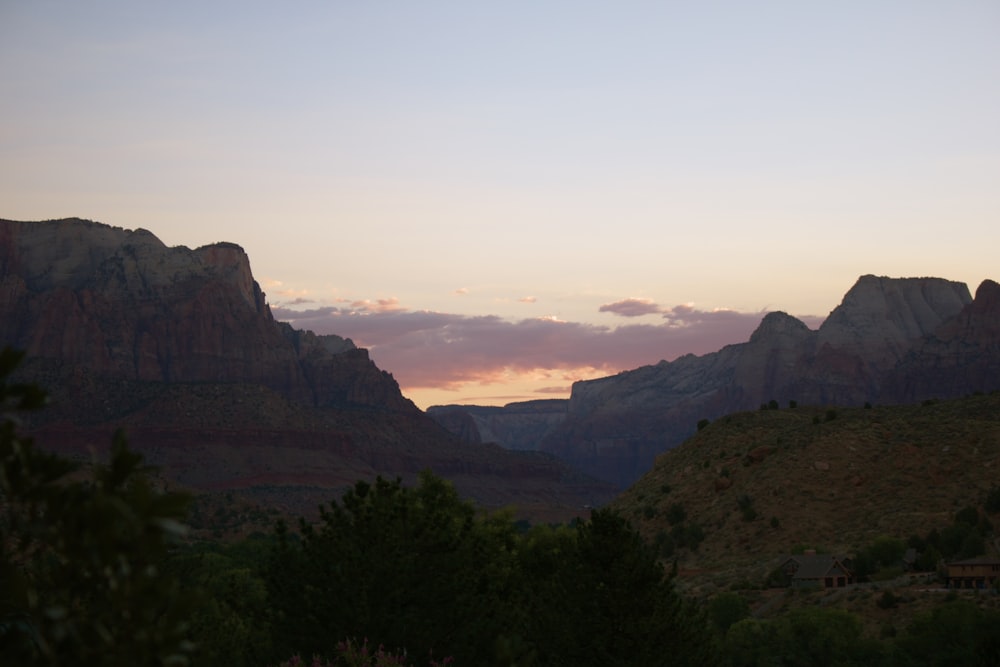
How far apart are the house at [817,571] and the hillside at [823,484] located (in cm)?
311

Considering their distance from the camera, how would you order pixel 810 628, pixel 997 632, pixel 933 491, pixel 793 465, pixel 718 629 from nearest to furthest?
pixel 997 632 → pixel 810 628 → pixel 718 629 → pixel 933 491 → pixel 793 465

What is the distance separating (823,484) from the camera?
10044cm

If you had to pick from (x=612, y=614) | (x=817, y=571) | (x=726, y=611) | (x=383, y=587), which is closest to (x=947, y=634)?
(x=726, y=611)

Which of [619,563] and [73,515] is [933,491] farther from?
[73,515]

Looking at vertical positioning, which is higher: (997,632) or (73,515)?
(73,515)

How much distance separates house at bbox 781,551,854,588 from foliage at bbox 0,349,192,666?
70.8 metres

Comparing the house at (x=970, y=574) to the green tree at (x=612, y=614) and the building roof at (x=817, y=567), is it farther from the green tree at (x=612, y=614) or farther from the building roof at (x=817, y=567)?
Result: the green tree at (x=612, y=614)

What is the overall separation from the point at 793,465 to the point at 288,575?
73632mm

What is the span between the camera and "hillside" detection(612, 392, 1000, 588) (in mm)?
90562

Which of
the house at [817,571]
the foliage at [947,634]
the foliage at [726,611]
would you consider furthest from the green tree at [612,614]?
the house at [817,571]

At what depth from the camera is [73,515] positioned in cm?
904

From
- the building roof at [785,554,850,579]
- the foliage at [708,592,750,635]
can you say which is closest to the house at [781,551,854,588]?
the building roof at [785,554,850,579]

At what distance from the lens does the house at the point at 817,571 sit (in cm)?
7562

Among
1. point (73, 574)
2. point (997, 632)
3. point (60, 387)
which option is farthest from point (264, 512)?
point (73, 574)
